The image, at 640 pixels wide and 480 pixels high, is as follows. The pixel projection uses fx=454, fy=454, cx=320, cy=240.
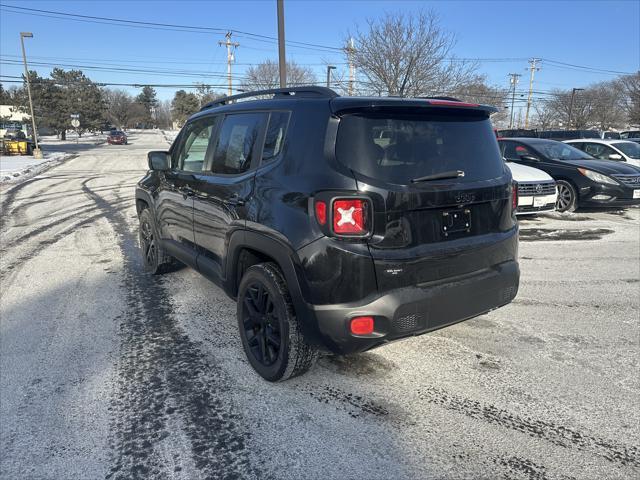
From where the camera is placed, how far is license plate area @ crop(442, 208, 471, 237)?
2.75 meters

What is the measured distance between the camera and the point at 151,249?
545cm

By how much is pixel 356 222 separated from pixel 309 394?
126 cm

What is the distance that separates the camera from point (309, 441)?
254 cm

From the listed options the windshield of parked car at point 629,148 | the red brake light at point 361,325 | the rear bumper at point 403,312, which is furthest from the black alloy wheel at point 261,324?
the windshield of parked car at point 629,148

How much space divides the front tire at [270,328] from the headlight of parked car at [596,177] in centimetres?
867

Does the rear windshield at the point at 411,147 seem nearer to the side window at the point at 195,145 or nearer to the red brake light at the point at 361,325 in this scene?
the red brake light at the point at 361,325

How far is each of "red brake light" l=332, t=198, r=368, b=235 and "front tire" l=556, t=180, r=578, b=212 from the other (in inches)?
343

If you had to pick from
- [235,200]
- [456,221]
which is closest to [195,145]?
[235,200]

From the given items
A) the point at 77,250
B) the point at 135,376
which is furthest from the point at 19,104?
the point at 135,376

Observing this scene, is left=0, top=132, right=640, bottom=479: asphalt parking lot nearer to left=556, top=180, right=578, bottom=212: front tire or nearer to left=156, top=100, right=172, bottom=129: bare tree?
left=556, top=180, right=578, bottom=212: front tire

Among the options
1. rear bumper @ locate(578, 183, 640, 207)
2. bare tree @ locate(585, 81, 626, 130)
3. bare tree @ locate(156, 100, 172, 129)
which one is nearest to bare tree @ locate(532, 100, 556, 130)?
bare tree @ locate(585, 81, 626, 130)

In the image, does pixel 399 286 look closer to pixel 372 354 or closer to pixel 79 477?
pixel 372 354

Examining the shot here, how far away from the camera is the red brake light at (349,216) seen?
248cm

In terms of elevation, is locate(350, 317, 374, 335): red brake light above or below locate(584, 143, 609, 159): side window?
below
